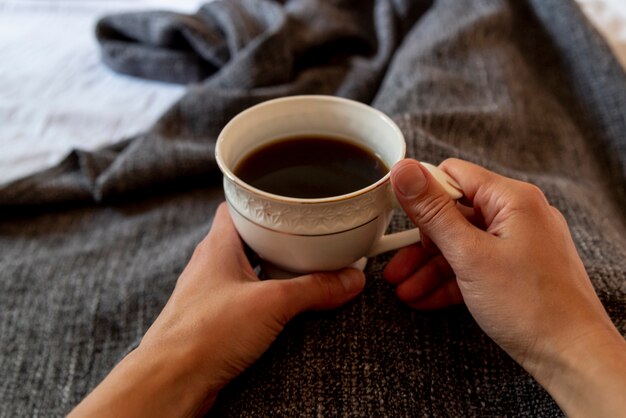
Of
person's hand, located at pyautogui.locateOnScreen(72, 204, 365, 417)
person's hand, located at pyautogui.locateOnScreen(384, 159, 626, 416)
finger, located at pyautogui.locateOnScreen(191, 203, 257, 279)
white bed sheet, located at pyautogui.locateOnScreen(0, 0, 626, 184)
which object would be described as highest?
person's hand, located at pyautogui.locateOnScreen(384, 159, 626, 416)

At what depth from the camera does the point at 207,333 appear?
0.46 metres

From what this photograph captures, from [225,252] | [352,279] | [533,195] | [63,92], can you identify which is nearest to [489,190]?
[533,195]

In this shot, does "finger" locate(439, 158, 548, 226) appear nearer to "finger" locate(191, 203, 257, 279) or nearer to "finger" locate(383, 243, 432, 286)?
"finger" locate(383, 243, 432, 286)

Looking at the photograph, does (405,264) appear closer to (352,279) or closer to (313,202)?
(352,279)

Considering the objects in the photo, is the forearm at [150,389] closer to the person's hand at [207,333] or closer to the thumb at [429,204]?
the person's hand at [207,333]

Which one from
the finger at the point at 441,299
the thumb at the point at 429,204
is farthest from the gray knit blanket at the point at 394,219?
the thumb at the point at 429,204

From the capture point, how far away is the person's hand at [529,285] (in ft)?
1.31

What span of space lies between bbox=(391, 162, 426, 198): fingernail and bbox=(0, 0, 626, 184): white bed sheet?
2.02 feet

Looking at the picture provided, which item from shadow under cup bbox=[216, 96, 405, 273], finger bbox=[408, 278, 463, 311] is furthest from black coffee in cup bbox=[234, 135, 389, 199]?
finger bbox=[408, 278, 463, 311]

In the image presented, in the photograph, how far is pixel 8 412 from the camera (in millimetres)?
565

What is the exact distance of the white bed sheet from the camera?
2.86ft

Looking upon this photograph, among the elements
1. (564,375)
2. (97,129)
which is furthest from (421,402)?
(97,129)

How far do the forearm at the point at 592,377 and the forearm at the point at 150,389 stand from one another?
293 millimetres

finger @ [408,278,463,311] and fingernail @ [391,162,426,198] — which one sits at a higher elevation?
fingernail @ [391,162,426,198]
